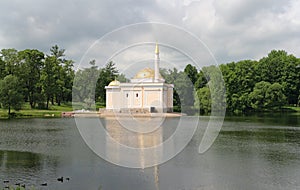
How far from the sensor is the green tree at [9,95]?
42625 mm

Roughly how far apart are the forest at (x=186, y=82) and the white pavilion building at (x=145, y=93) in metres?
1.75

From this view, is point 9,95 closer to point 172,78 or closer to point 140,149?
point 172,78

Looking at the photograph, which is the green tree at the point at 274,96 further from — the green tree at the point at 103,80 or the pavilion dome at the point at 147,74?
the green tree at the point at 103,80

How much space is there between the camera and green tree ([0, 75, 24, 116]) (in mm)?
42625

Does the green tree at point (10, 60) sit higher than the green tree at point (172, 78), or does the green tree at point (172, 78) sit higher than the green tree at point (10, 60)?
the green tree at point (10, 60)

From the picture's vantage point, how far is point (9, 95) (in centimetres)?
4275

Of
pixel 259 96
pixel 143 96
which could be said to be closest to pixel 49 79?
pixel 143 96

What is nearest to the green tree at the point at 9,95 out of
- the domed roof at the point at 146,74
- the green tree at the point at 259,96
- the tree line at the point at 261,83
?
the domed roof at the point at 146,74

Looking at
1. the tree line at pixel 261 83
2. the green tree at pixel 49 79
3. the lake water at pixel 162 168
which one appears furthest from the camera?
the tree line at pixel 261 83

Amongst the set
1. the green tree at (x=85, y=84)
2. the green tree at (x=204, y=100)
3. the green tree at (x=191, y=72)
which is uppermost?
the green tree at (x=191, y=72)

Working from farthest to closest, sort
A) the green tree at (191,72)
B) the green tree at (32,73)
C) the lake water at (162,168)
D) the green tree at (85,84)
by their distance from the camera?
the green tree at (191,72) → the green tree at (32,73) → the green tree at (85,84) → the lake water at (162,168)

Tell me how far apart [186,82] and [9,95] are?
Result: 2524 centimetres

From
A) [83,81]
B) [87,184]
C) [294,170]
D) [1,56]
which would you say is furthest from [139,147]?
[1,56]

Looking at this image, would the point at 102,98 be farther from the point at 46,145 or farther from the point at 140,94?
the point at 46,145
